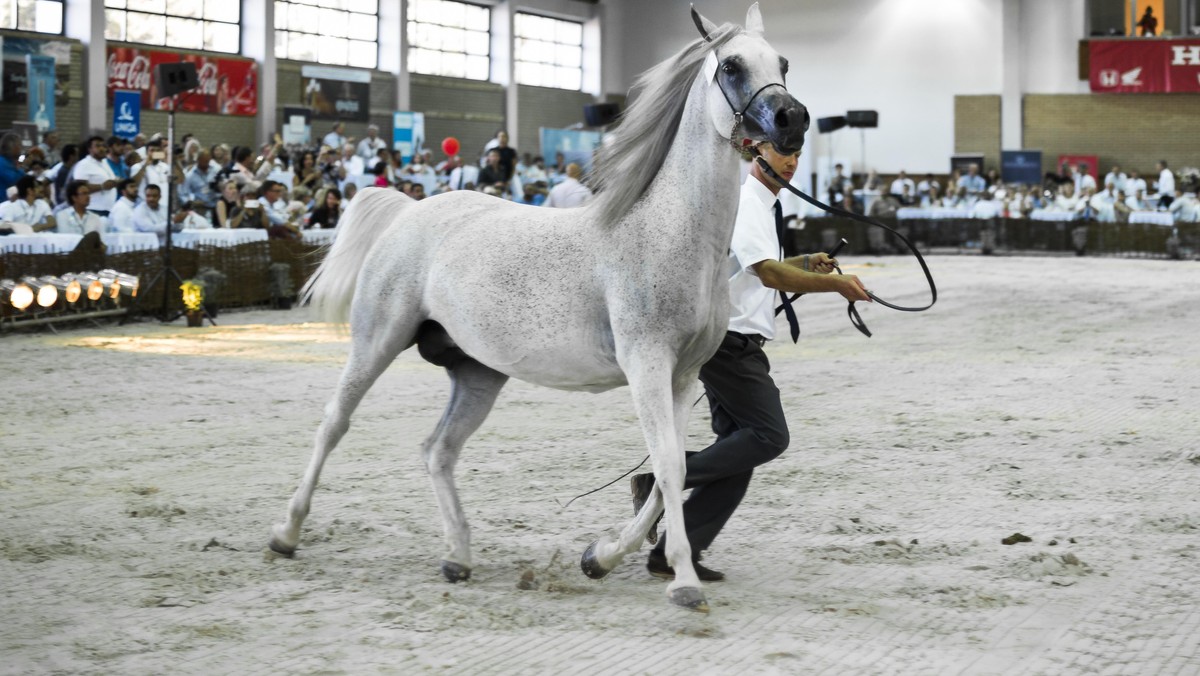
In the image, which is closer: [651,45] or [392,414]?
[392,414]

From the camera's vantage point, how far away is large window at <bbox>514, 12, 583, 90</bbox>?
4216 centimetres

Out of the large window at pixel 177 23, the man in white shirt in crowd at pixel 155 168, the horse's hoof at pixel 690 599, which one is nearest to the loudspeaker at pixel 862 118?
the large window at pixel 177 23

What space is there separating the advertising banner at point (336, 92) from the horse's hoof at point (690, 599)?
30636 millimetres

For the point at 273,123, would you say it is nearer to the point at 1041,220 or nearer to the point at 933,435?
the point at 1041,220

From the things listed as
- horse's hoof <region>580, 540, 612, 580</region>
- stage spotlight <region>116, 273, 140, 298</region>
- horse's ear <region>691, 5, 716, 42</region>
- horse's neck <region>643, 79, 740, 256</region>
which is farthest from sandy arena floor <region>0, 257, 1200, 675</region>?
stage spotlight <region>116, 273, 140, 298</region>

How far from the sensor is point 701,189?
16.3 ft

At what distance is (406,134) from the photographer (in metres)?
34.6

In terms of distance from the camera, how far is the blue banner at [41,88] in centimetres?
2703

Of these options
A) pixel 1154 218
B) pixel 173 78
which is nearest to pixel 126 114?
pixel 173 78

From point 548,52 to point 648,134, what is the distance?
3936 cm

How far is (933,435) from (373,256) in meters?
4.63

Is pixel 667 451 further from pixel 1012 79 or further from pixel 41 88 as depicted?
pixel 1012 79

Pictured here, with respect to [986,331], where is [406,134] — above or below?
above

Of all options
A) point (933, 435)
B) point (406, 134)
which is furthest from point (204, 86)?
point (933, 435)
